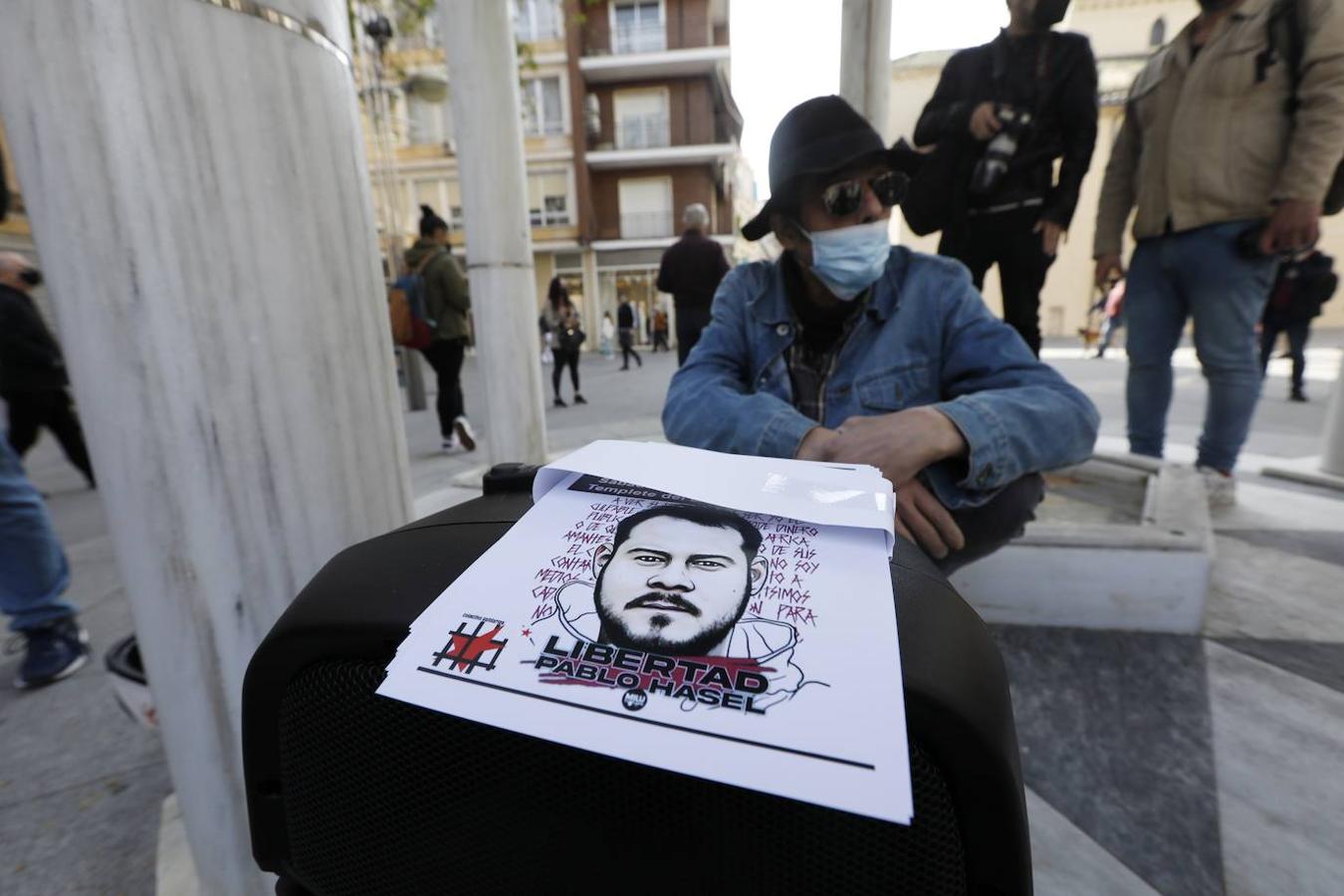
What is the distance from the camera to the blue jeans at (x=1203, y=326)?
200cm

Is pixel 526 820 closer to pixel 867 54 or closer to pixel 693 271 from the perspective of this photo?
pixel 867 54

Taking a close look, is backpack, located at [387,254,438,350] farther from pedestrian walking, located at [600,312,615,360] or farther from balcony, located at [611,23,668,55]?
balcony, located at [611,23,668,55]

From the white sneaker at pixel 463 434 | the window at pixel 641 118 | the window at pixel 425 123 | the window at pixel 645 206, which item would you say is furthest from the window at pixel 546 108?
the white sneaker at pixel 463 434

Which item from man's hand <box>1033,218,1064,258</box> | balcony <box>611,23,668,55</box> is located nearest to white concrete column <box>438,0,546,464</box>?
man's hand <box>1033,218,1064,258</box>

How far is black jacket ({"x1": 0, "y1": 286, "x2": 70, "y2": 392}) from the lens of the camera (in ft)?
8.50

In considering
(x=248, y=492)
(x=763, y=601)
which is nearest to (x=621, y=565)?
(x=763, y=601)

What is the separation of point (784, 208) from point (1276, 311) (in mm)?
6408

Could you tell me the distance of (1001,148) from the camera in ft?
6.73

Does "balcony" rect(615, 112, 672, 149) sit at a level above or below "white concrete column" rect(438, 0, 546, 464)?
above

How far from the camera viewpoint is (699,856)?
1.14ft

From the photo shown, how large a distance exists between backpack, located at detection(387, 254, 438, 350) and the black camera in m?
3.34

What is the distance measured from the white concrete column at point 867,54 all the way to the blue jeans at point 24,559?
2785mm

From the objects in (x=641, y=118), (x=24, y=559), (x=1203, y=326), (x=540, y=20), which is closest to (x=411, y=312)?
(x=24, y=559)

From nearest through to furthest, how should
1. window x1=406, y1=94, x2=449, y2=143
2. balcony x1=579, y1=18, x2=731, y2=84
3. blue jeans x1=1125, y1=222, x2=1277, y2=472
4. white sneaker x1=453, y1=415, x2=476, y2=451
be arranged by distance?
blue jeans x1=1125, y1=222, x2=1277, y2=472 < white sneaker x1=453, y1=415, x2=476, y2=451 < balcony x1=579, y1=18, x2=731, y2=84 < window x1=406, y1=94, x2=449, y2=143
